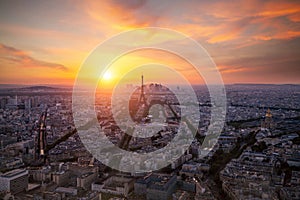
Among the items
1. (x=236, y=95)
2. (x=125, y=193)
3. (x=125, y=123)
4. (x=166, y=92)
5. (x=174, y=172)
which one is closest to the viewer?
(x=125, y=193)

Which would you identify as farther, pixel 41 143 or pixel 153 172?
pixel 41 143

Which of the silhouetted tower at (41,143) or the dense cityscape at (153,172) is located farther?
the silhouetted tower at (41,143)

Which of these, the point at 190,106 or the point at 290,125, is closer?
the point at 290,125

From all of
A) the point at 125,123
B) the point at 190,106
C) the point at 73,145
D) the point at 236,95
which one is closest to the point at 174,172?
the point at 73,145

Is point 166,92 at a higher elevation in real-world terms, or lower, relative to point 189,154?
higher

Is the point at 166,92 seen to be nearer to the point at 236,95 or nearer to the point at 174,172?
the point at 236,95

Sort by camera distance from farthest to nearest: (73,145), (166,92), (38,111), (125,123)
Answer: (166,92)
(38,111)
(125,123)
(73,145)

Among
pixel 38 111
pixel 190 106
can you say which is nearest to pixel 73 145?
pixel 38 111

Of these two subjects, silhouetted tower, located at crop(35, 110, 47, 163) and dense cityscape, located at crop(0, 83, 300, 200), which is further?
silhouetted tower, located at crop(35, 110, 47, 163)
